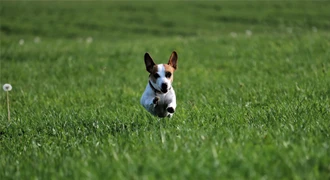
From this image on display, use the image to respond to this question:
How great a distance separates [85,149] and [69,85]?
6566mm

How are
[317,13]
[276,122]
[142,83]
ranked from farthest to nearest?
[317,13] < [142,83] < [276,122]

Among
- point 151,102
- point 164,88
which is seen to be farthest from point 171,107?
point 164,88

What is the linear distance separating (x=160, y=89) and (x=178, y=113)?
44.5 inches

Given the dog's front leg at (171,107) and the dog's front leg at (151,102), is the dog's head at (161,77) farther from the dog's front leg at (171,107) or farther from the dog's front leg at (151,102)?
the dog's front leg at (171,107)

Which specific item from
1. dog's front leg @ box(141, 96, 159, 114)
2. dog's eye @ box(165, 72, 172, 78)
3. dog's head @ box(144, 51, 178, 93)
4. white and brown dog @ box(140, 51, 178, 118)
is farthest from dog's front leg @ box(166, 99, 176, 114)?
dog's eye @ box(165, 72, 172, 78)

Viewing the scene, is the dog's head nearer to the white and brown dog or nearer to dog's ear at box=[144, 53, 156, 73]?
the white and brown dog

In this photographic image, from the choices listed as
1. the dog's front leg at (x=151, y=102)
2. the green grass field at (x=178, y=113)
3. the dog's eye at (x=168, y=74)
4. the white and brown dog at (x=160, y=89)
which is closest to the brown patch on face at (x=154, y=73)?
the white and brown dog at (x=160, y=89)

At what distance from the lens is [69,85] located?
1116 centimetres

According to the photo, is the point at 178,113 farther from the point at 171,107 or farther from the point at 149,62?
the point at 149,62

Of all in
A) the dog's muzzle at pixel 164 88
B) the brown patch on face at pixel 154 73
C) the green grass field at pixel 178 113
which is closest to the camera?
the green grass field at pixel 178 113

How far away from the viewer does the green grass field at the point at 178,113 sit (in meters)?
3.75

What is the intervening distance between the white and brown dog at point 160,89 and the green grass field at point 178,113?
0.65 feet

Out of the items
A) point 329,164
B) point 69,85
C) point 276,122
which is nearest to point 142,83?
point 69,85

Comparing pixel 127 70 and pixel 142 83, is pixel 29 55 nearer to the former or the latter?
pixel 127 70
